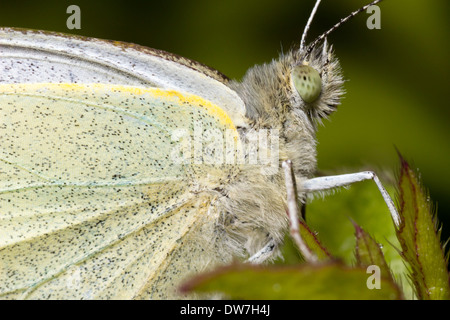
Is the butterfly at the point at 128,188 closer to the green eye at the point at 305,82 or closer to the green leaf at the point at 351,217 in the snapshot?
the green leaf at the point at 351,217

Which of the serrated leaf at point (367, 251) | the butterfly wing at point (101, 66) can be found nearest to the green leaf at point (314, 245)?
the serrated leaf at point (367, 251)

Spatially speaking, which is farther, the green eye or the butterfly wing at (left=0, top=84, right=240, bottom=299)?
the green eye

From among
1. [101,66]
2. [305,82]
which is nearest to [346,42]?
[305,82]

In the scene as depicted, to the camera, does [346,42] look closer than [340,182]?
No

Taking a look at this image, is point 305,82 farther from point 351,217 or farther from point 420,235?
point 420,235

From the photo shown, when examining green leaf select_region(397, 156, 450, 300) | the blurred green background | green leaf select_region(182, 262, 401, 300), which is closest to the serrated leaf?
green leaf select_region(397, 156, 450, 300)

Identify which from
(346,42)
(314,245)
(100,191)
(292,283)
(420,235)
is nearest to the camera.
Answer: (292,283)

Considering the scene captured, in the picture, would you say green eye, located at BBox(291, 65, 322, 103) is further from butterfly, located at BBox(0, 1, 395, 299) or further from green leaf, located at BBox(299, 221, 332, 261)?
green leaf, located at BBox(299, 221, 332, 261)

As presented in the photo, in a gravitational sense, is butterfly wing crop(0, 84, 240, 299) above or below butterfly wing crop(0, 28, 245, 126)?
below
